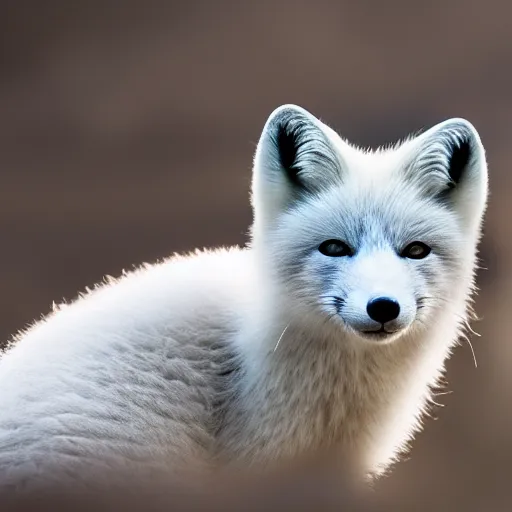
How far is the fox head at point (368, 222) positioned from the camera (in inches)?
50.4

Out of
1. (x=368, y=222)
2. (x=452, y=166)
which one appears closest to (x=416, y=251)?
(x=368, y=222)

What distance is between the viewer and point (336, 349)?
1.46 meters

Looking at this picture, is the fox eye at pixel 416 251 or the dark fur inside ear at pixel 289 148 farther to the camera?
the dark fur inside ear at pixel 289 148

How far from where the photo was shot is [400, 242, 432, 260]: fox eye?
1.35 meters

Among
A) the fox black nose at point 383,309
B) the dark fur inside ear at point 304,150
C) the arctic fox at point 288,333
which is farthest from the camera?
the dark fur inside ear at point 304,150

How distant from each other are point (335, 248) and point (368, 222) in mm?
74

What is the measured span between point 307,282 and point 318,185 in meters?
0.20

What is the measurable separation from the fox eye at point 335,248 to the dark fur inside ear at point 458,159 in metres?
0.29

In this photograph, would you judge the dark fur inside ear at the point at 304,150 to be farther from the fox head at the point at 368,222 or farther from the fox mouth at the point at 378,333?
the fox mouth at the point at 378,333

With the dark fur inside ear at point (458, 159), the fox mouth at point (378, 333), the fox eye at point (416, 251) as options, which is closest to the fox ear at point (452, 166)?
the dark fur inside ear at point (458, 159)

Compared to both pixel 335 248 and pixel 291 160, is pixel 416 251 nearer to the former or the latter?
pixel 335 248

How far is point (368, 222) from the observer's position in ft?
4.40

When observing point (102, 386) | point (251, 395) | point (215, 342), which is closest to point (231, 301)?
point (215, 342)

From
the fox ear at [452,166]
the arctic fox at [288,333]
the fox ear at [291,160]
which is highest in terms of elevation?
the fox ear at [452,166]
